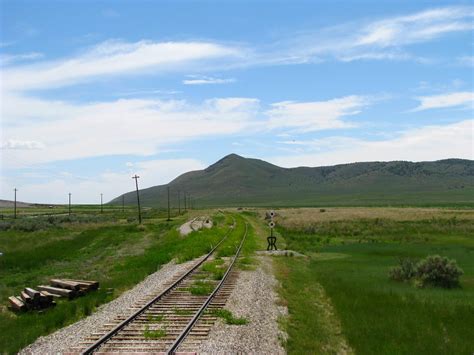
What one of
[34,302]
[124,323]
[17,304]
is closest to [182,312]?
[124,323]

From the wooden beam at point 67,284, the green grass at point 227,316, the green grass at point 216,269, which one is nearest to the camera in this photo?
the green grass at point 227,316

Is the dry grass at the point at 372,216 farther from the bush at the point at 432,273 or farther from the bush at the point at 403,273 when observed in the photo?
the bush at the point at 432,273

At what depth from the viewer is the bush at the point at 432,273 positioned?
23.2m

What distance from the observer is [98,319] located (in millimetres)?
15492

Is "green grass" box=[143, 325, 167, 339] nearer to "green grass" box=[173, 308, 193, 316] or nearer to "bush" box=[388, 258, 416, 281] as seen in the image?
"green grass" box=[173, 308, 193, 316]

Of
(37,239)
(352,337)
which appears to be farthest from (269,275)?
(37,239)

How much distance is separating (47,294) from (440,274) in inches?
628

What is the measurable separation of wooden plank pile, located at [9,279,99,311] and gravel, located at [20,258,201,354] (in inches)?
69.5

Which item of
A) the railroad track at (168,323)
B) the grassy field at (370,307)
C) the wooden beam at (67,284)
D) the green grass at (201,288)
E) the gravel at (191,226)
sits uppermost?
the gravel at (191,226)

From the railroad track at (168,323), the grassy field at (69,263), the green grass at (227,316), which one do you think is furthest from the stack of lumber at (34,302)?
Result: the green grass at (227,316)

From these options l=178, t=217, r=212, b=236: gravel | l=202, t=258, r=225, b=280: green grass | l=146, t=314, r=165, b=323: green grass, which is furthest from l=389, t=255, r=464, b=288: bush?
l=178, t=217, r=212, b=236: gravel

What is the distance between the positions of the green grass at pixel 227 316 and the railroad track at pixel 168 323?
0.12m

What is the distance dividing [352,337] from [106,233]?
52.1 meters

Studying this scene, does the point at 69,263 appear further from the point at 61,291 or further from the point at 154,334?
the point at 154,334
